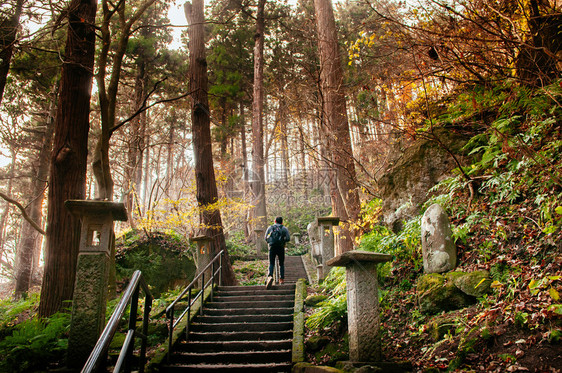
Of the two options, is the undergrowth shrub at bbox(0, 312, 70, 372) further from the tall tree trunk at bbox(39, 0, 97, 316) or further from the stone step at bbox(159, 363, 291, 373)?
the stone step at bbox(159, 363, 291, 373)

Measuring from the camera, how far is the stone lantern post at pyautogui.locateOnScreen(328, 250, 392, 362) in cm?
382

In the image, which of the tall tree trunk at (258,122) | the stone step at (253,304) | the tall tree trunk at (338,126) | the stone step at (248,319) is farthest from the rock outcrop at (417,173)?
the tall tree trunk at (258,122)

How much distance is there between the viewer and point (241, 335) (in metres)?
5.84

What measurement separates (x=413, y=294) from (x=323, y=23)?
748 centimetres

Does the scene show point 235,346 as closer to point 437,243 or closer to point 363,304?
point 363,304

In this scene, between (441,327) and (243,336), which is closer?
(441,327)

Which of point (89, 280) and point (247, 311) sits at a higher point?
point (89, 280)

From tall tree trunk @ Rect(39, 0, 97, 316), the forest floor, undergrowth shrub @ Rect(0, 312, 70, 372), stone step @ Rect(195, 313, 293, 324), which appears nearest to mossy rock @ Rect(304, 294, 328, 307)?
stone step @ Rect(195, 313, 293, 324)

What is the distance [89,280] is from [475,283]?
4.98 meters

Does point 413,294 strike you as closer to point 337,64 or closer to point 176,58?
point 337,64

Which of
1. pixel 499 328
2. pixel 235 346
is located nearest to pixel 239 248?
pixel 235 346

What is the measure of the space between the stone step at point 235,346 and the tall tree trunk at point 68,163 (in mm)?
2440

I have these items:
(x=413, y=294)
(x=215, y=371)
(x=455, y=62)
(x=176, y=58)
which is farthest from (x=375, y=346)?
(x=176, y=58)

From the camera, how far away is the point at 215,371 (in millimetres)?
4598
